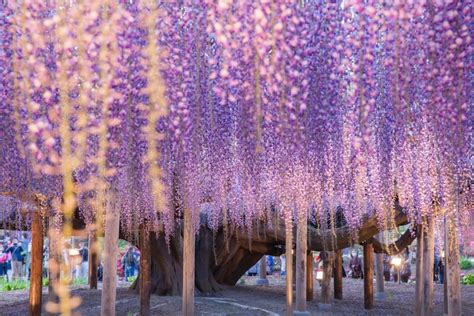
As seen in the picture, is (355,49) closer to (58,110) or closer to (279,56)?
(279,56)

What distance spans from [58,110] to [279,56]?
1712 millimetres

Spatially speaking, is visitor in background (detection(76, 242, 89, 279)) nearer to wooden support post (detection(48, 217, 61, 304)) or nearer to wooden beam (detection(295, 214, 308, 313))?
wooden support post (detection(48, 217, 61, 304))

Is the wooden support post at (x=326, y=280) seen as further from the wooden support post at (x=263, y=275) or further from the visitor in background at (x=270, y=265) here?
the visitor in background at (x=270, y=265)

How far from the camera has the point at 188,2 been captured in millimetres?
5391

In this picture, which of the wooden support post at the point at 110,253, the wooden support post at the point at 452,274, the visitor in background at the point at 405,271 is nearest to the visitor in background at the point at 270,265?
the visitor in background at the point at 405,271

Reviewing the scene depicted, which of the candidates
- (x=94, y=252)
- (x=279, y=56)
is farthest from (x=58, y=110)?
(x=94, y=252)

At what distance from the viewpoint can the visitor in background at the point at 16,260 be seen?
69.0 ft

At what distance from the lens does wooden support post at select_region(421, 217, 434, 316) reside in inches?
478

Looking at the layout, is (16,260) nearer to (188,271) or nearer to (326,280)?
(326,280)

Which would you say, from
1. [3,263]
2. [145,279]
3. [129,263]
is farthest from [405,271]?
[145,279]

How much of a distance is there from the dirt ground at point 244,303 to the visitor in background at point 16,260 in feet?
9.77

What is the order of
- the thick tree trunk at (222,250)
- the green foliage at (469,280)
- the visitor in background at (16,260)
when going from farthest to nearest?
the green foliage at (469,280), the visitor in background at (16,260), the thick tree trunk at (222,250)

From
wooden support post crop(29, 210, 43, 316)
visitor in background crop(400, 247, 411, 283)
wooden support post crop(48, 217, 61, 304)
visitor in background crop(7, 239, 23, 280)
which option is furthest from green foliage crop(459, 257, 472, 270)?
wooden support post crop(29, 210, 43, 316)

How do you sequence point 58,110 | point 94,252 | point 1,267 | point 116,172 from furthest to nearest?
point 1,267 < point 94,252 < point 116,172 < point 58,110
